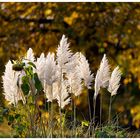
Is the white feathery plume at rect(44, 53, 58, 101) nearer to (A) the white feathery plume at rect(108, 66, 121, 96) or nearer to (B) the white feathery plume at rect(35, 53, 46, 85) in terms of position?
(B) the white feathery plume at rect(35, 53, 46, 85)

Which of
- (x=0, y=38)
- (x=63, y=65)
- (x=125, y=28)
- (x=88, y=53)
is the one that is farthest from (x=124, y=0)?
(x=63, y=65)

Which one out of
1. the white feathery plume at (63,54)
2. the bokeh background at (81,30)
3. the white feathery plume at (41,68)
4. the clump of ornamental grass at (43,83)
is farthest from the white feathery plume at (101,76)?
the bokeh background at (81,30)

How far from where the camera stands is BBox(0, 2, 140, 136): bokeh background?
1048 centimetres

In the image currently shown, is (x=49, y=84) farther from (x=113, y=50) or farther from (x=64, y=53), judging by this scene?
(x=113, y=50)

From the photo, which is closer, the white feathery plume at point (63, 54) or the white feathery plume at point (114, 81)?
the white feathery plume at point (63, 54)

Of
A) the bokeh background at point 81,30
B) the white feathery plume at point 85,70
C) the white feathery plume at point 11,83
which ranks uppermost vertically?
the bokeh background at point 81,30

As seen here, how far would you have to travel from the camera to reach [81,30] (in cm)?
1073

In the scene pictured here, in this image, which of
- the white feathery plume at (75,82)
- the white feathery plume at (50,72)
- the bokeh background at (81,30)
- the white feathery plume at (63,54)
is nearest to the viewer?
the white feathery plume at (50,72)

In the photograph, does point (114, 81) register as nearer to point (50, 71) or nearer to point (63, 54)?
point (63, 54)

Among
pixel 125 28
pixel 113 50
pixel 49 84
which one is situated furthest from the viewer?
pixel 113 50

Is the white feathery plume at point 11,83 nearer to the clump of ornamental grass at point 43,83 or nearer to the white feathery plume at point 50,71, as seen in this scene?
the clump of ornamental grass at point 43,83

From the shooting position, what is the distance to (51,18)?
1100 cm

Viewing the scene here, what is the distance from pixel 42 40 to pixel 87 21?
940 mm

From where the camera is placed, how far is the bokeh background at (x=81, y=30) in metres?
10.5
